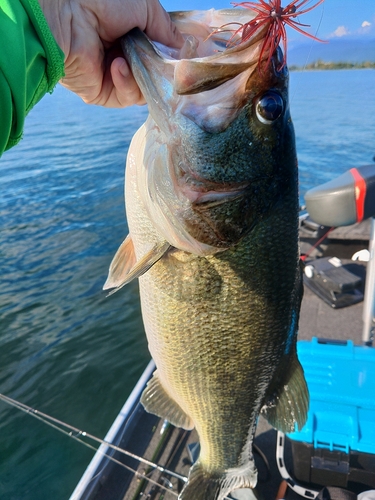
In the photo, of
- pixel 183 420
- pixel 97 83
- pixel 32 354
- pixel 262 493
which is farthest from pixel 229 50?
pixel 32 354

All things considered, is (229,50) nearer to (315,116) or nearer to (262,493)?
(262,493)

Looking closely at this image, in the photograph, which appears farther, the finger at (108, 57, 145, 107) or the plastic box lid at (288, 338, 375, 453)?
the plastic box lid at (288, 338, 375, 453)

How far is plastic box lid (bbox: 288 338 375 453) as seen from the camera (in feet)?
8.06

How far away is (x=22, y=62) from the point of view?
112cm

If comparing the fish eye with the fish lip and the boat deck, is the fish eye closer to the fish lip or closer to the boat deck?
the fish lip

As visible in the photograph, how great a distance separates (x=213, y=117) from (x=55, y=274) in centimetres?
721

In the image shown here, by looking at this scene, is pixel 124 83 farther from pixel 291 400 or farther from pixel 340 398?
pixel 340 398

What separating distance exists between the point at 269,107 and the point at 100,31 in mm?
703

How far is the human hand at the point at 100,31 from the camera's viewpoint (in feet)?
4.58

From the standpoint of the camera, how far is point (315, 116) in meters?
23.3

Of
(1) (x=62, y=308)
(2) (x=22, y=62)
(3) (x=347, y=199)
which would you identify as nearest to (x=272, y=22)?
(2) (x=22, y=62)

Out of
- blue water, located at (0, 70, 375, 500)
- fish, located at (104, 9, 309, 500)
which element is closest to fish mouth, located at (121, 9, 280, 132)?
fish, located at (104, 9, 309, 500)

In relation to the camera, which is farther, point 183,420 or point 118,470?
point 118,470

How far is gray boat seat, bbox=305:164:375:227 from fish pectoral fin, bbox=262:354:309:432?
6.49 ft
